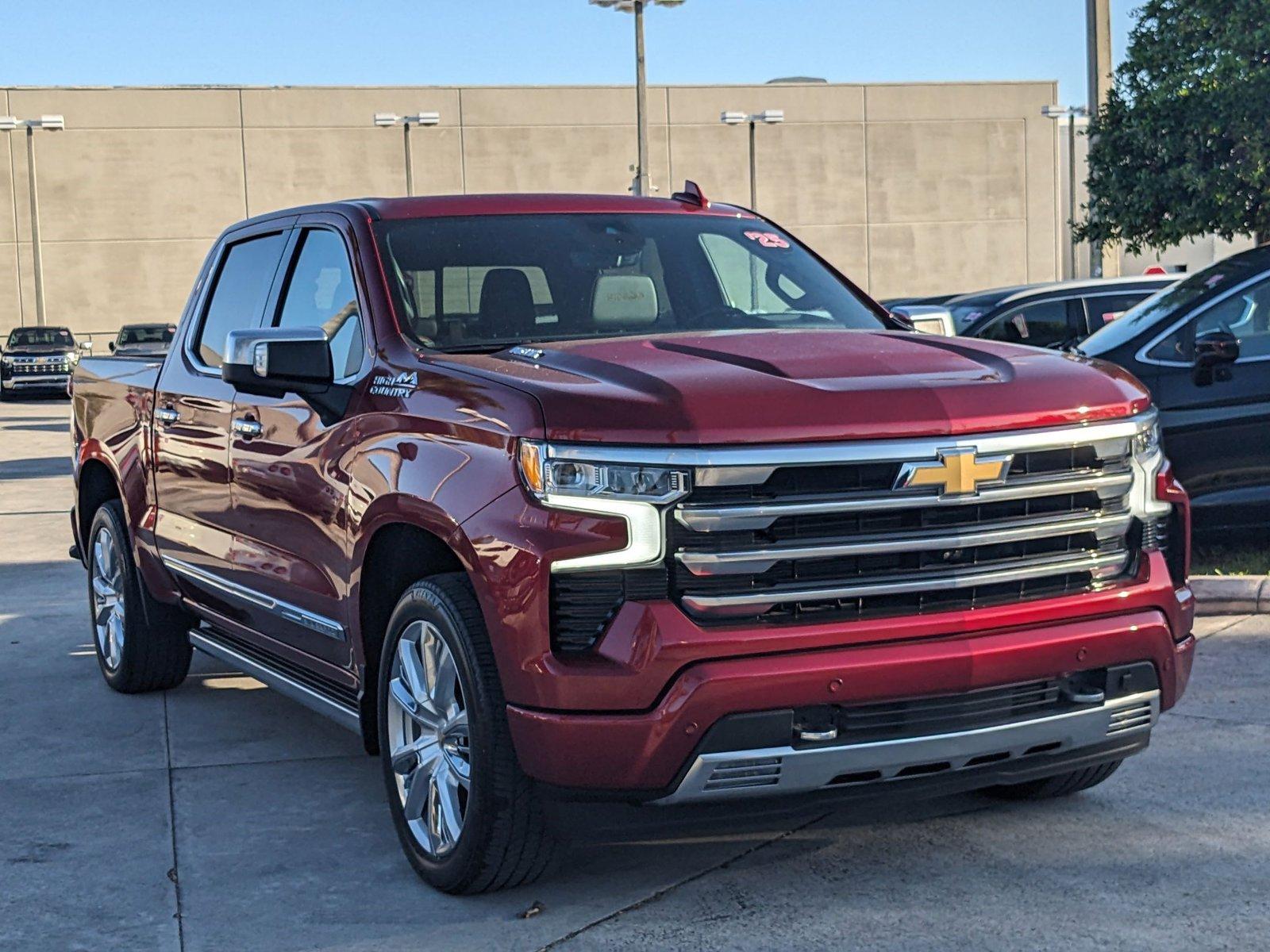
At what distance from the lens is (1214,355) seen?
845 cm

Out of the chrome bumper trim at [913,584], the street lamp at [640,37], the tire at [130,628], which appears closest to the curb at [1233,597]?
the chrome bumper trim at [913,584]

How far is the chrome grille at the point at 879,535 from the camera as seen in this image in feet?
13.0

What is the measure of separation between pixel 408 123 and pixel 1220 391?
4348 cm

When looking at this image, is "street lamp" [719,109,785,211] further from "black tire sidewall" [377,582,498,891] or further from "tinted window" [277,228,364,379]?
"black tire sidewall" [377,582,498,891]

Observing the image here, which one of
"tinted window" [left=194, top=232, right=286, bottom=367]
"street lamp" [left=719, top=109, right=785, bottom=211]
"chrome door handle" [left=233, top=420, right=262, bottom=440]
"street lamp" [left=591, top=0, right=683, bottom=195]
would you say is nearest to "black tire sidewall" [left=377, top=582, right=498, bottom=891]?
"chrome door handle" [left=233, top=420, right=262, bottom=440]

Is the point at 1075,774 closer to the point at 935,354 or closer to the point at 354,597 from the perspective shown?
the point at 935,354

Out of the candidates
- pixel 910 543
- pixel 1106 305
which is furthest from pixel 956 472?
pixel 1106 305

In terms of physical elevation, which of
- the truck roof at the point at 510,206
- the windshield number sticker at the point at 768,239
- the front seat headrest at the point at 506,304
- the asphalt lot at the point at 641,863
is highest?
the truck roof at the point at 510,206

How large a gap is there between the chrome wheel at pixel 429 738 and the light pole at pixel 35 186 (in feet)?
140

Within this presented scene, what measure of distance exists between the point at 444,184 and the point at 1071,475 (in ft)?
164

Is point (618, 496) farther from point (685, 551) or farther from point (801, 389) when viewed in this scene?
point (801, 389)

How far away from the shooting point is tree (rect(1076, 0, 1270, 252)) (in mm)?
14250

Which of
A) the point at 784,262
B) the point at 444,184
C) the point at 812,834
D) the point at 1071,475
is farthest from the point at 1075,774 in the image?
the point at 444,184

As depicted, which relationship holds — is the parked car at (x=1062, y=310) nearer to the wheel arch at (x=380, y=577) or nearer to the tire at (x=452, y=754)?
the wheel arch at (x=380, y=577)
